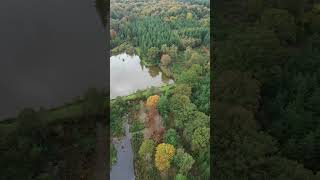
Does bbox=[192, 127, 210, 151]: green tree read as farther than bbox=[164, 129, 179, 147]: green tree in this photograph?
No

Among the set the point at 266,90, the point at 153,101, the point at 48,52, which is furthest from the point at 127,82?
the point at 266,90

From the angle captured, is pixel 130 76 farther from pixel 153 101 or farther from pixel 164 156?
pixel 164 156

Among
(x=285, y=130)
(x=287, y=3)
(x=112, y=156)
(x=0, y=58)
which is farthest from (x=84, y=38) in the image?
(x=287, y=3)

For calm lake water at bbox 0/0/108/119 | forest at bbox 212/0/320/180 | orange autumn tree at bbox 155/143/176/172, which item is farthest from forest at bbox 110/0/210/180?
calm lake water at bbox 0/0/108/119

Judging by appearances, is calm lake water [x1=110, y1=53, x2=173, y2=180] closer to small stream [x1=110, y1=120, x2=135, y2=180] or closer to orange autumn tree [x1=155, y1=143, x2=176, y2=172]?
small stream [x1=110, y1=120, x2=135, y2=180]

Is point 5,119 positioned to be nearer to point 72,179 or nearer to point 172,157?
point 72,179

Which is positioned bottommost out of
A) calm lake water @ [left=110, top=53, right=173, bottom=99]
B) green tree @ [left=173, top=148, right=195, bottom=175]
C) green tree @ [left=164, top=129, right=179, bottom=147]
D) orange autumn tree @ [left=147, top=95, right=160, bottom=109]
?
green tree @ [left=173, top=148, right=195, bottom=175]

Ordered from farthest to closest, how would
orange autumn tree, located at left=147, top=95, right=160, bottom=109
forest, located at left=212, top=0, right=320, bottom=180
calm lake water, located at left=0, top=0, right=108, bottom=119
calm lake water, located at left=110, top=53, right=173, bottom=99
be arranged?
orange autumn tree, located at left=147, top=95, right=160, bottom=109
calm lake water, located at left=110, top=53, right=173, bottom=99
forest, located at left=212, top=0, right=320, bottom=180
calm lake water, located at left=0, top=0, right=108, bottom=119
